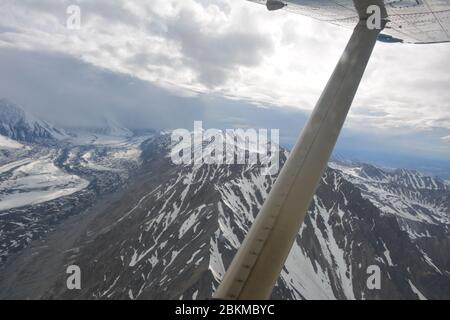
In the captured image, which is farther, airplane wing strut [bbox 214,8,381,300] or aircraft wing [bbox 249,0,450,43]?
aircraft wing [bbox 249,0,450,43]

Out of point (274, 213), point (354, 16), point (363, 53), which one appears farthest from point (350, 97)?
point (354, 16)

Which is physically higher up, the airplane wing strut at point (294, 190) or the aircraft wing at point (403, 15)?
the aircraft wing at point (403, 15)

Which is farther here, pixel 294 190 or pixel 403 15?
pixel 403 15

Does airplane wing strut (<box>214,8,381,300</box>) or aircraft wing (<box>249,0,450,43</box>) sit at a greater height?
aircraft wing (<box>249,0,450,43</box>)

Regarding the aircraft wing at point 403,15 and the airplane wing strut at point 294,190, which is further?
the aircraft wing at point 403,15
